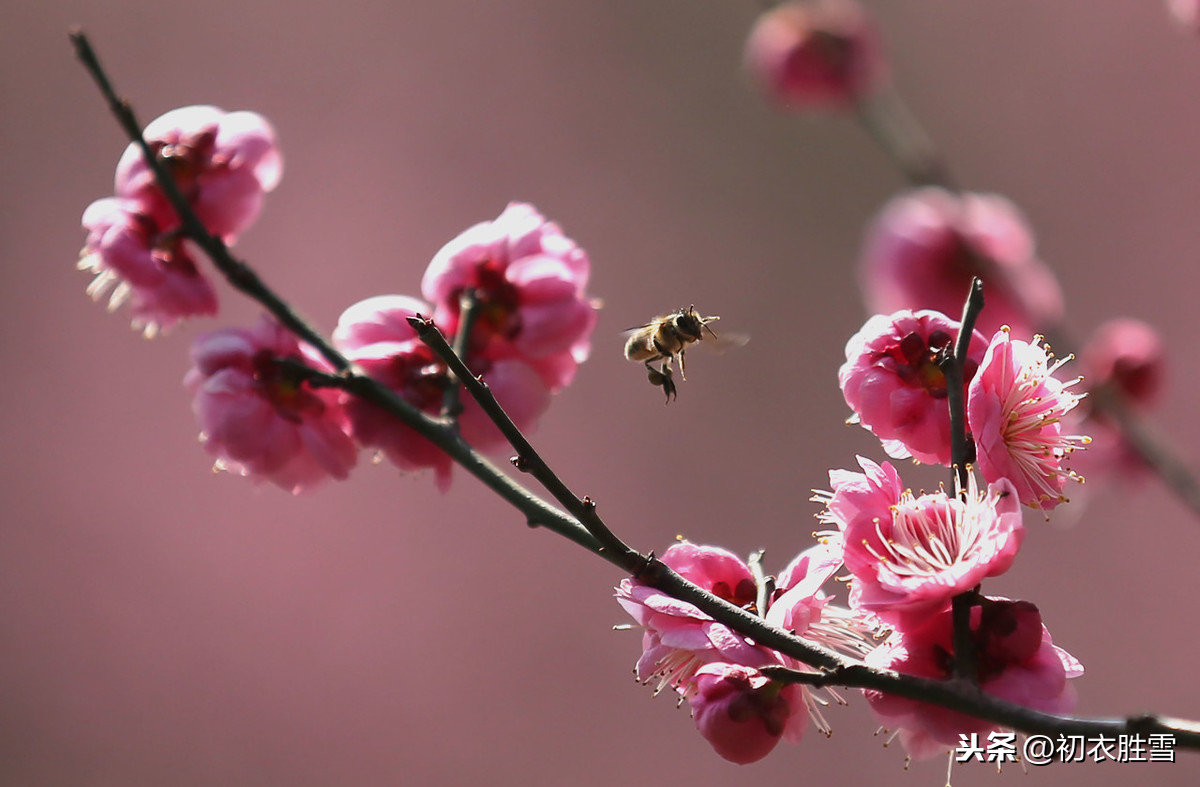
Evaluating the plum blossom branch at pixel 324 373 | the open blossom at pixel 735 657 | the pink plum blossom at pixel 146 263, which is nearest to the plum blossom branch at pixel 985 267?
the open blossom at pixel 735 657

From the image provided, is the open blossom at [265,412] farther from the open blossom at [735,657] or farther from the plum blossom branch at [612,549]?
the open blossom at [735,657]

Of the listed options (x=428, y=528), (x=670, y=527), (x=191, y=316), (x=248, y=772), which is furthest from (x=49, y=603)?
(x=191, y=316)

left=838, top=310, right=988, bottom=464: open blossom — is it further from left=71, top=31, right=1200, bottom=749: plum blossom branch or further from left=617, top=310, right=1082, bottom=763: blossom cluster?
left=71, top=31, right=1200, bottom=749: plum blossom branch

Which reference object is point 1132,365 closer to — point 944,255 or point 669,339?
point 944,255

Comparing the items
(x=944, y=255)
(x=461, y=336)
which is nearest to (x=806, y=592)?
(x=461, y=336)

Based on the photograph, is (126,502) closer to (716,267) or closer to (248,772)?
(248,772)

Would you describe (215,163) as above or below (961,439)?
above
